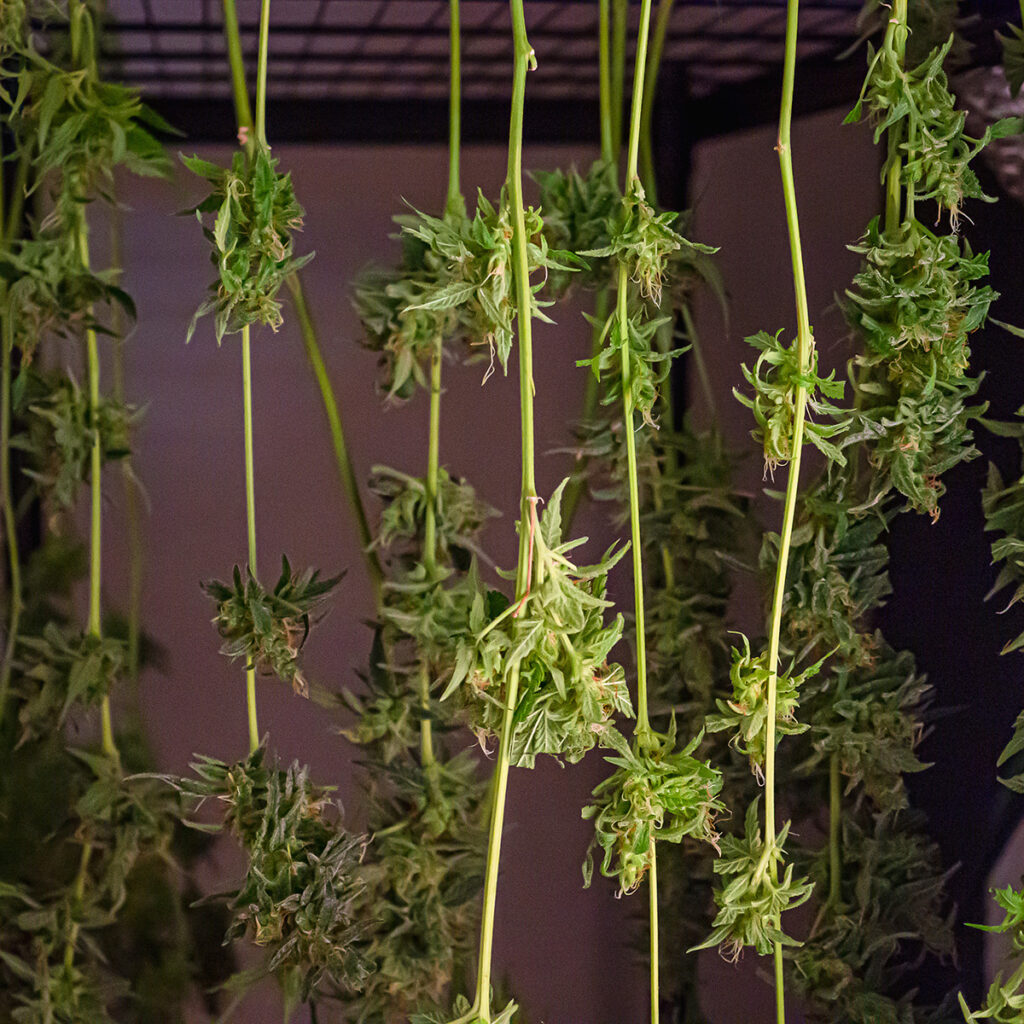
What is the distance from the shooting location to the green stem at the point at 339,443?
0.55m

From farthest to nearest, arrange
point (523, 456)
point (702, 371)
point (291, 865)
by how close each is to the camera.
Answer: point (702, 371) < point (291, 865) < point (523, 456)

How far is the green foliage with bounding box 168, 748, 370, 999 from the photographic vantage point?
475 mm

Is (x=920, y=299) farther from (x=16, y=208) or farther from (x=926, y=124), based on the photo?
(x=16, y=208)

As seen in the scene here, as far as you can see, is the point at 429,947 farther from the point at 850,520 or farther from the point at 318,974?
the point at 850,520

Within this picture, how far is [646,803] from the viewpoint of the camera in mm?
431

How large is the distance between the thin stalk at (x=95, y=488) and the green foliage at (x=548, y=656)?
236 millimetres

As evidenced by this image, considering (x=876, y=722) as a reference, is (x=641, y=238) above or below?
above

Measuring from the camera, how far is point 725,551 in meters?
0.58

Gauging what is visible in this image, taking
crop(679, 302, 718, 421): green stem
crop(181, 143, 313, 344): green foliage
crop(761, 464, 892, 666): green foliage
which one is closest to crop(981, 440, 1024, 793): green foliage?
crop(761, 464, 892, 666): green foliage

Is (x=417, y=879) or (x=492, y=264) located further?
(x=417, y=879)

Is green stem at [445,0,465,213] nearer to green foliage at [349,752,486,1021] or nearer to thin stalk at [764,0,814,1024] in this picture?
thin stalk at [764,0,814,1024]

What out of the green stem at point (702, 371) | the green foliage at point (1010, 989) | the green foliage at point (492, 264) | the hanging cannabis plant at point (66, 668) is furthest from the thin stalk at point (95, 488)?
the green foliage at point (1010, 989)

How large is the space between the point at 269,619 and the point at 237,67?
0.87 feet

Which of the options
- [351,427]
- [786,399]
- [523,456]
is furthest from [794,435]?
[351,427]
